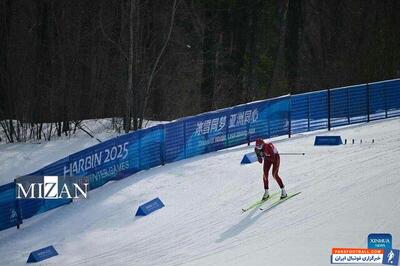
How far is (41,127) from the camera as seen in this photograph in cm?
3038

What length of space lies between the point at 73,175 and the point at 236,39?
18.2 metres

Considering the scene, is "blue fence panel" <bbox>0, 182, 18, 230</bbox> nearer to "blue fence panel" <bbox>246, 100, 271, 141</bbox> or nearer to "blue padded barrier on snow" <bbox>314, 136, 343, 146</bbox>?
"blue fence panel" <bbox>246, 100, 271, 141</bbox>

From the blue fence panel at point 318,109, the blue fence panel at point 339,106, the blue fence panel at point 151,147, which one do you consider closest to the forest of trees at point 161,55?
the blue fence panel at point 151,147

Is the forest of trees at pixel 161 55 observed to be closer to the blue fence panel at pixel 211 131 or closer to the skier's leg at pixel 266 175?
the blue fence panel at pixel 211 131

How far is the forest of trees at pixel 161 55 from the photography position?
3209 cm

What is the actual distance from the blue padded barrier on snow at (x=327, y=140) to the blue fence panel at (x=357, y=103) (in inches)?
113

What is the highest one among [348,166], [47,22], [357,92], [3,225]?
[47,22]

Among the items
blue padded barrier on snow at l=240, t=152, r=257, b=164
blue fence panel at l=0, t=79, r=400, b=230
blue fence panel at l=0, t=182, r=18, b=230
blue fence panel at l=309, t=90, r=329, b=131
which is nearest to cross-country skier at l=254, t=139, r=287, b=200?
blue padded barrier on snow at l=240, t=152, r=257, b=164

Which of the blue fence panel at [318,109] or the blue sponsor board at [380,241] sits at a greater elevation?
the blue fence panel at [318,109]

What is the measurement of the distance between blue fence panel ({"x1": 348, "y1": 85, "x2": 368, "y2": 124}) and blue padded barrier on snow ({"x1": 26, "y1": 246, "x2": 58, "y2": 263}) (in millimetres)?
12428

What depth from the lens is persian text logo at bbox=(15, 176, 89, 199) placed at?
67.9 ft

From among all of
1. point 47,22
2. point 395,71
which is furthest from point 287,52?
point 47,22

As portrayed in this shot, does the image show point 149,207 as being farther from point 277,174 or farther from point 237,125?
point 237,125

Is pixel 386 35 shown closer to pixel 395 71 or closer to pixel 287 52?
pixel 395 71
